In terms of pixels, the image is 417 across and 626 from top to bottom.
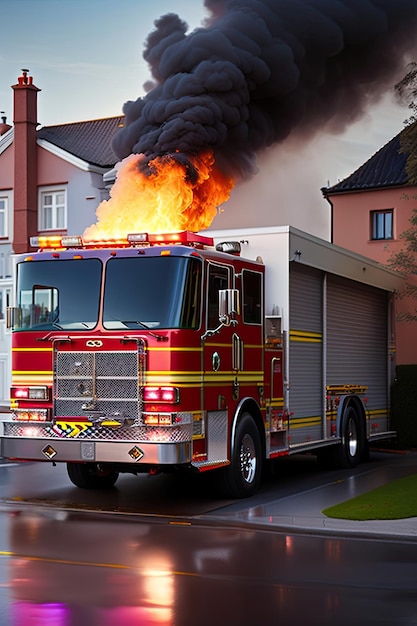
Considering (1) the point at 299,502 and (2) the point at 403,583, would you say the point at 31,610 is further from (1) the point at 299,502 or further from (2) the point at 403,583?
(1) the point at 299,502

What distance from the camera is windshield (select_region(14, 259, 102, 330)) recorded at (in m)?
11.6

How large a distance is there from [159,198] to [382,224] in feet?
57.0

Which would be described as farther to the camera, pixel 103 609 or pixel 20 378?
pixel 20 378

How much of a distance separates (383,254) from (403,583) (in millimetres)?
22574

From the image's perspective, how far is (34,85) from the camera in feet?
115

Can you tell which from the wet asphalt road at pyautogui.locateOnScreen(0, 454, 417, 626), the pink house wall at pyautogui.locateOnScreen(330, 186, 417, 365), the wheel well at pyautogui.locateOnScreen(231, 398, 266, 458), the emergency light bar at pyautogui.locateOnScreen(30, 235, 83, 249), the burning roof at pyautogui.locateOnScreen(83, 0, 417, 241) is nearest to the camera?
the wet asphalt road at pyautogui.locateOnScreen(0, 454, 417, 626)

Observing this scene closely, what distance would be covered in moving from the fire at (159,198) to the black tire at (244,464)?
9.25 feet

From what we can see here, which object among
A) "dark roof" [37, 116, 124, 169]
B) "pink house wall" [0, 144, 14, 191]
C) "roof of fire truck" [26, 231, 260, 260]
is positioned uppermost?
"dark roof" [37, 116, 124, 169]

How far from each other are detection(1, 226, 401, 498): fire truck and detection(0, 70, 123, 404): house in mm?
21116

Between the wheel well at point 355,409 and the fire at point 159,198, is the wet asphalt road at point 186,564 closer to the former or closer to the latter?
the wheel well at point 355,409

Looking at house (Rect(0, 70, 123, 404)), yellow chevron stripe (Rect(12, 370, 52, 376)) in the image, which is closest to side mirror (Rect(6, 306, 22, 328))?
yellow chevron stripe (Rect(12, 370, 52, 376))

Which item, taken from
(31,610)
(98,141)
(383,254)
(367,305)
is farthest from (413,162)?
(98,141)

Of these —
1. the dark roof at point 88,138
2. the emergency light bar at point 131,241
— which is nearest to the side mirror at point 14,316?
the emergency light bar at point 131,241

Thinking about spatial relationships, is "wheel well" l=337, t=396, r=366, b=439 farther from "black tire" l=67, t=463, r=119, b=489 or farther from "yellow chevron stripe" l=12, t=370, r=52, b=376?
"yellow chevron stripe" l=12, t=370, r=52, b=376
